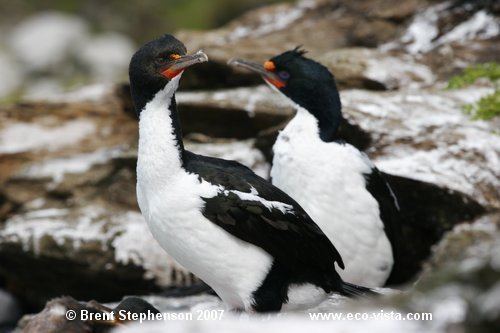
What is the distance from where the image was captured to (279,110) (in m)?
7.72

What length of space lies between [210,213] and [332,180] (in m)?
1.36

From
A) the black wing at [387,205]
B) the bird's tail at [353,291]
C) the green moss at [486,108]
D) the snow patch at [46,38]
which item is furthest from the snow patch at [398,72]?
the snow patch at [46,38]

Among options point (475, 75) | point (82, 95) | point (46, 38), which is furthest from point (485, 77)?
point (46, 38)

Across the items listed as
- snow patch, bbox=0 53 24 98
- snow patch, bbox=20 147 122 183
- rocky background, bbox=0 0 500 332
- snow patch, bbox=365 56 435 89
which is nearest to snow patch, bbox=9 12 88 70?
snow patch, bbox=0 53 24 98

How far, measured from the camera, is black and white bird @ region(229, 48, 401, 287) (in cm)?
590

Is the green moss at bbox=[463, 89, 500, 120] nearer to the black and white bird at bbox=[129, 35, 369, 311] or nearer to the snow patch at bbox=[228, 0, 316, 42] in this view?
the black and white bird at bbox=[129, 35, 369, 311]

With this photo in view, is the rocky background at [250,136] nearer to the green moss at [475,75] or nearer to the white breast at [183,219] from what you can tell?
the green moss at [475,75]

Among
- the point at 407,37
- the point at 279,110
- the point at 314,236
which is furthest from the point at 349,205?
the point at 407,37

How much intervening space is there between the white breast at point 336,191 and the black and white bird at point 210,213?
80 centimetres

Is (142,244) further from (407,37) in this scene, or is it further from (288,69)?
(407,37)

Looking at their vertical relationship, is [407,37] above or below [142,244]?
above

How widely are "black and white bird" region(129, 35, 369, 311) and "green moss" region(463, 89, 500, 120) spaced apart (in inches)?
106

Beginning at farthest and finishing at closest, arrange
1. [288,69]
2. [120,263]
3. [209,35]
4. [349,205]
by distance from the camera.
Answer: [209,35] < [120,263] < [288,69] < [349,205]

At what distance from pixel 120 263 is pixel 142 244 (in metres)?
0.25
